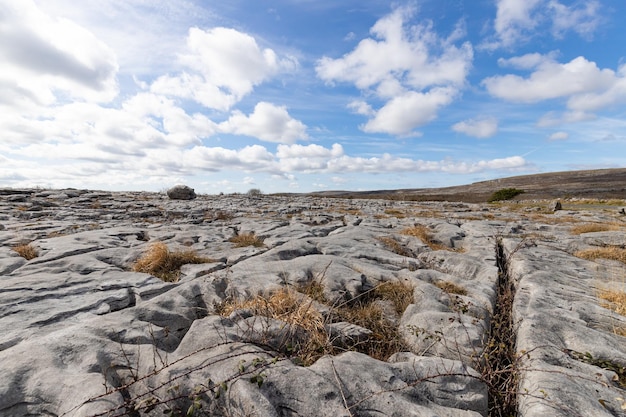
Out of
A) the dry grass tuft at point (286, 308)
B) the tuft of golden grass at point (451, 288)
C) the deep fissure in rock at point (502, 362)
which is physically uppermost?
the dry grass tuft at point (286, 308)

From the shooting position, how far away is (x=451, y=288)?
6.52 m

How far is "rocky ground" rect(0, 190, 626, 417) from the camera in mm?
3117

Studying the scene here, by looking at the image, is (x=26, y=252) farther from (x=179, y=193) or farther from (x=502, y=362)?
(x=179, y=193)

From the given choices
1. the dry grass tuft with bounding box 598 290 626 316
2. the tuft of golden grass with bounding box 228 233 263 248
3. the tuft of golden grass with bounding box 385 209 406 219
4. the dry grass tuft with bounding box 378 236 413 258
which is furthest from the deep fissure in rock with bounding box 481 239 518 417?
the tuft of golden grass with bounding box 385 209 406 219

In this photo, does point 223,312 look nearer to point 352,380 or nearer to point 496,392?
point 352,380

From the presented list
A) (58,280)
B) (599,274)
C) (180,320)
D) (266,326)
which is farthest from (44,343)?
(599,274)

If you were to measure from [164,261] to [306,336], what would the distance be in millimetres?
5484

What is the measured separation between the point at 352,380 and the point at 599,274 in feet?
27.9

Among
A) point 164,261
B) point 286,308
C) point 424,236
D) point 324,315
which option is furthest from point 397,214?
point 286,308

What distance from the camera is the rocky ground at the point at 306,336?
312cm

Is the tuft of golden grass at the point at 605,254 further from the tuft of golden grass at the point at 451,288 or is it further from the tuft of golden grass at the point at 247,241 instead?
the tuft of golden grass at the point at 247,241

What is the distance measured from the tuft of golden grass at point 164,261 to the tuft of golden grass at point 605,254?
1175 centimetres

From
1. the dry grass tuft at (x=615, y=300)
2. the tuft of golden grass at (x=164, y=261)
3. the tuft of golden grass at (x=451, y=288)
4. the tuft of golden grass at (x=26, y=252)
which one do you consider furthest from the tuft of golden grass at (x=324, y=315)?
the tuft of golden grass at (x=26, y=252)

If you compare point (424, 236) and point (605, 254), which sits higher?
point (424, 236)
